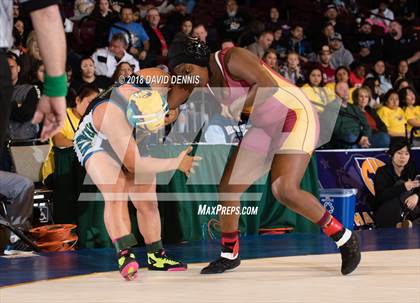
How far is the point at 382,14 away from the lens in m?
16.5

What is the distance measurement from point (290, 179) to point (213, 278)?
31.0 inches

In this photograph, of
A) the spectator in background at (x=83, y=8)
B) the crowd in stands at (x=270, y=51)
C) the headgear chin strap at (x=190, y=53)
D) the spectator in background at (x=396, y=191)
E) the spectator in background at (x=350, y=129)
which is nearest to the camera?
the headgear chin strap at (x=190, y=53)

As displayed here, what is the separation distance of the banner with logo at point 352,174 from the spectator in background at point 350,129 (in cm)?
75

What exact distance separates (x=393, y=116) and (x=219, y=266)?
546cm

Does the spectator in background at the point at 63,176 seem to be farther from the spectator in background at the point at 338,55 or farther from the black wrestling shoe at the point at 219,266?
the spectator in background at the point at 338,55

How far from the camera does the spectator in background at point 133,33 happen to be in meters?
11.2

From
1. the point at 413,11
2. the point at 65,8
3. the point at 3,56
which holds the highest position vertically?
the point at 3,56

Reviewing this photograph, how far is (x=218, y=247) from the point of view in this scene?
295 inches

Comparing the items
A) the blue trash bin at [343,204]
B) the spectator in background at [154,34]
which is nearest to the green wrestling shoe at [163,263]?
the blue trash bin at [343,204]

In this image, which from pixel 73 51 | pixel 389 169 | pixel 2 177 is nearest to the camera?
pixel 2 177

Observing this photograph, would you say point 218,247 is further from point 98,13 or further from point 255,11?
point 255,11

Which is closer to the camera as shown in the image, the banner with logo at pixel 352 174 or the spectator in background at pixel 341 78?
the banner with logo at pixel 352 174

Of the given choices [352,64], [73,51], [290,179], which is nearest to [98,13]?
[73,51]

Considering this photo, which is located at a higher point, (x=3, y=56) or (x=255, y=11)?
(x=3, y=56)
